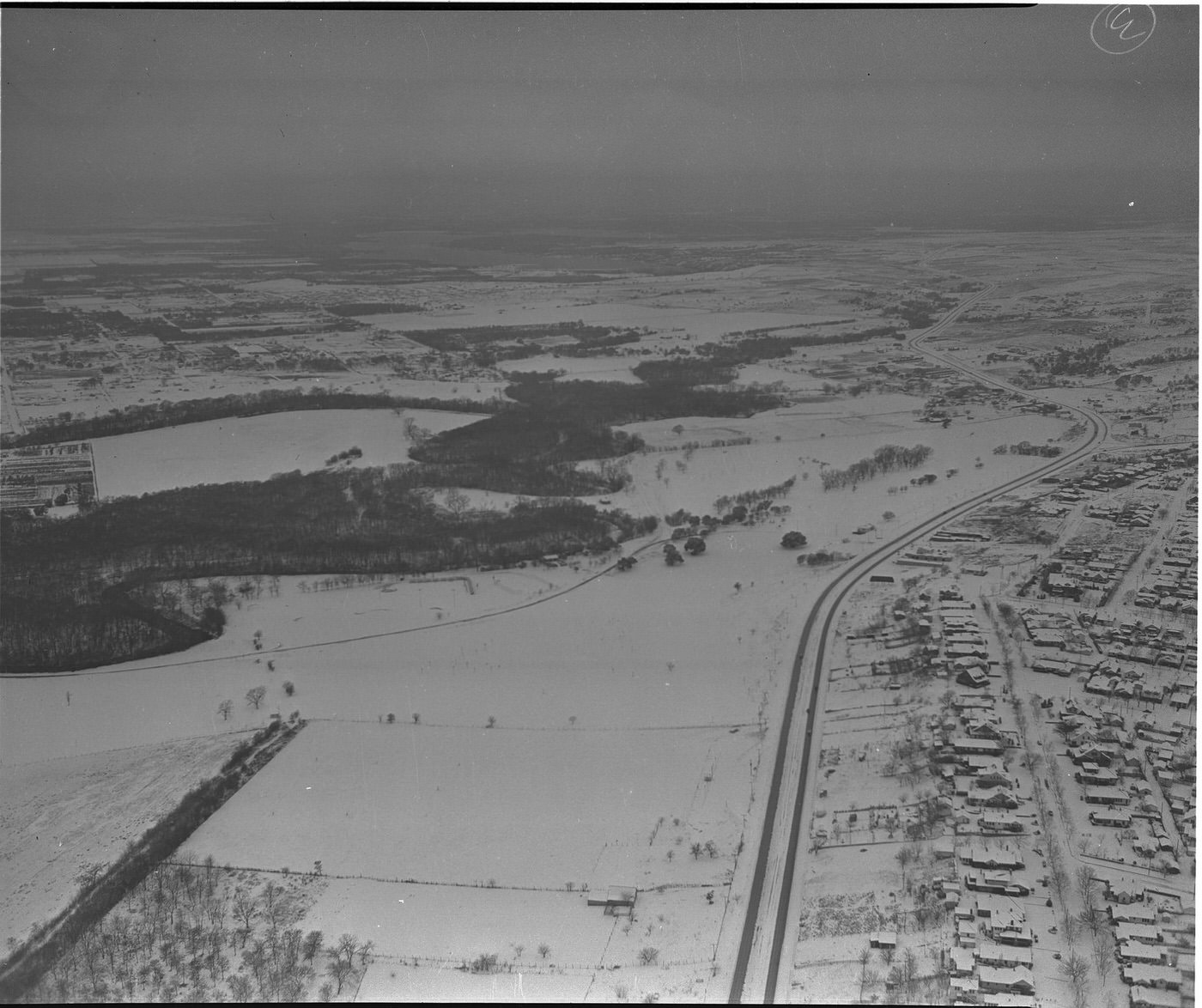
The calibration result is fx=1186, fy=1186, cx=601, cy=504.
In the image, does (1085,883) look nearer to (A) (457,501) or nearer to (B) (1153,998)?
(B) (1153,998)

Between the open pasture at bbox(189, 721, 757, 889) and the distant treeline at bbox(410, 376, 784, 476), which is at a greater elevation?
the distant treeline at bbox(410, 376, 784, 476)

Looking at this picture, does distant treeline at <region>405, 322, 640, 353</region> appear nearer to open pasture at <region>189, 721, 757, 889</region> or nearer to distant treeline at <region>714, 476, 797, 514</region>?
distant treeline at <region>714, 476, 797, 514</region>

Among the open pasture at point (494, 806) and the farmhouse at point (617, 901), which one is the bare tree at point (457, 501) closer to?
the open pasture at point (494, 806)

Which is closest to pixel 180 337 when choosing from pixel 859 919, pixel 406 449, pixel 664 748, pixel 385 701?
pixel 406 449

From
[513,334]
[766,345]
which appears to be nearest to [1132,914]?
[766,345]

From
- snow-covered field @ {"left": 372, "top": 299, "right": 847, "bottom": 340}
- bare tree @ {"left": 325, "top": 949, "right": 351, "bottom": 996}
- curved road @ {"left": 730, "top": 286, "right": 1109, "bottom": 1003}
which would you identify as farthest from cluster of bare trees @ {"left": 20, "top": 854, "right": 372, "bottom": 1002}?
snow-covered field @ {"left": 372, "top": 299, "right": 847, "bottom": 340}

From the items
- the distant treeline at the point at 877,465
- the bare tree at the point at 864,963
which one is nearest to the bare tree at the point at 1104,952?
the bare tree at the point at 864,963

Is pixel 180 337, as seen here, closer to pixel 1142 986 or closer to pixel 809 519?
pixel 809 519

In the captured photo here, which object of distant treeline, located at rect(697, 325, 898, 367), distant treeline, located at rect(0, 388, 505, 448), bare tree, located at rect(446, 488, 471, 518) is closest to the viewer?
bare tree, located at rect(446, 488, 471, 518)
